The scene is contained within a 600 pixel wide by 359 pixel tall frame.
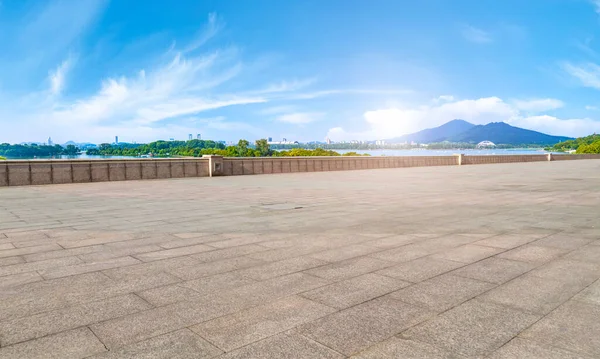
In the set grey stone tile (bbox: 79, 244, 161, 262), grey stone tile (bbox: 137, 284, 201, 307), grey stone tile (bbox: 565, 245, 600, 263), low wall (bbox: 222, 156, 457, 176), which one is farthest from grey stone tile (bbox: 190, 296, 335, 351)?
low wall (bbox: 222, 156, 457, 176)

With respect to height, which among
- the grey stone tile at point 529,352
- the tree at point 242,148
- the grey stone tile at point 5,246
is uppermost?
the tree at point 242,148

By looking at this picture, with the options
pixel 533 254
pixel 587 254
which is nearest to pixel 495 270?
pixel 533 254

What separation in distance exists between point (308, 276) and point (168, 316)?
67.3 inches


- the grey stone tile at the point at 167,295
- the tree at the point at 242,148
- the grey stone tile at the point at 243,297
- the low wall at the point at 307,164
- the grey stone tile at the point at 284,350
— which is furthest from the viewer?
the tree at the point at 242,148

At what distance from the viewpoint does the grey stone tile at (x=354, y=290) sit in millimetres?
4164

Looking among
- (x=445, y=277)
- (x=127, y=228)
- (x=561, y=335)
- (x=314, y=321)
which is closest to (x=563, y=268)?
(x=445, y=277)

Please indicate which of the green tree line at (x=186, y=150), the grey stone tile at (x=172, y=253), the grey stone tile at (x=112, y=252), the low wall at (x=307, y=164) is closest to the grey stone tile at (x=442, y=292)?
the grey stone tile at (x=172, y=253)

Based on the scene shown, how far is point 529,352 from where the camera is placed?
313 cm

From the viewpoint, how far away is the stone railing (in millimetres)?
18312

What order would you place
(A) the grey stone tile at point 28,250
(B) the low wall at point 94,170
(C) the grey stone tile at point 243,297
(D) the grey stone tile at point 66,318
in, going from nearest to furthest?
(D) the grey stone tile at point 66,318 → (C) the grey stone tile at point 243,297 → (A) the grey stone tile at point 28,250 → (B) the low wall at point 94,170

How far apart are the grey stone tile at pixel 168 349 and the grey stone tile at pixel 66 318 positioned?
2.33 ft

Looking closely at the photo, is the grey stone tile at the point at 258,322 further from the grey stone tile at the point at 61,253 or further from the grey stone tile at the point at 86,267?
the grey stone tile at the point at 61,253

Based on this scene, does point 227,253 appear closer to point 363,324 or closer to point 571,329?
point 363,324

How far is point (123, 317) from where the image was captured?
379 centimetres
